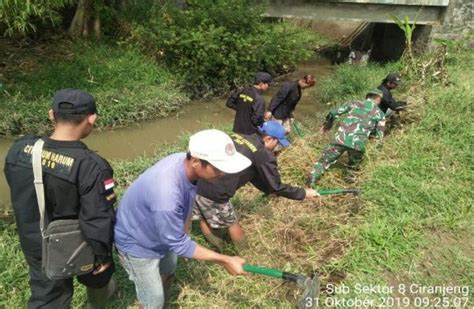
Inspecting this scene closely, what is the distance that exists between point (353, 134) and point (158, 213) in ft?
11.1

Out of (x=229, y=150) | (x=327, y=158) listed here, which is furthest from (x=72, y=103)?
(x=327, y=158)

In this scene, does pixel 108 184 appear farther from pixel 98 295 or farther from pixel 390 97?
pixel 390 97

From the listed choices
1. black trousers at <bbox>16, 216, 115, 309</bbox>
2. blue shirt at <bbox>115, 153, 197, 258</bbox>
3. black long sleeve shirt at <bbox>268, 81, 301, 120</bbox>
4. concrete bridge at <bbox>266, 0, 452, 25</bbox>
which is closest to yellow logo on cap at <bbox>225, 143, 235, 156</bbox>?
blue shirt at <bbox>115, 153, 197, 258</bbox>

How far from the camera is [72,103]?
2.37 m

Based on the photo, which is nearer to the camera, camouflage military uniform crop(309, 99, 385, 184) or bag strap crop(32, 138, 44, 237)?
bag strap crop(32, 138, 44, 237)

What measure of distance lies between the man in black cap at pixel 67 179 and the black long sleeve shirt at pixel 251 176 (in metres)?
1.16

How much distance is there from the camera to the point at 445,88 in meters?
7.10

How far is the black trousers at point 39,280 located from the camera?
256 cm

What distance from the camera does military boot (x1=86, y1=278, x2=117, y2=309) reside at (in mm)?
2973

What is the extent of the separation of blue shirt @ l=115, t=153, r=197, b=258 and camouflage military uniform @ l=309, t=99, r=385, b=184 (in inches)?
118

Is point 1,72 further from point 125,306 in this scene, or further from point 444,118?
point 444,118

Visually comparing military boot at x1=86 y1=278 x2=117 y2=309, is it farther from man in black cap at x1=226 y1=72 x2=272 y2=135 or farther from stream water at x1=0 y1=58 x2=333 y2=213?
man in black cap at x1=226 y1=72 x2=272 y2=135

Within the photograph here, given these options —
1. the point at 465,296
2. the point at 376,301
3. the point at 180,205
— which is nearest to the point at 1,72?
the point at 180,205

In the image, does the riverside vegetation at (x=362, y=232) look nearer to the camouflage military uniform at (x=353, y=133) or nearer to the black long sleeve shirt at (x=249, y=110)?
the camouflage military uniform at (x=353, y=133)
